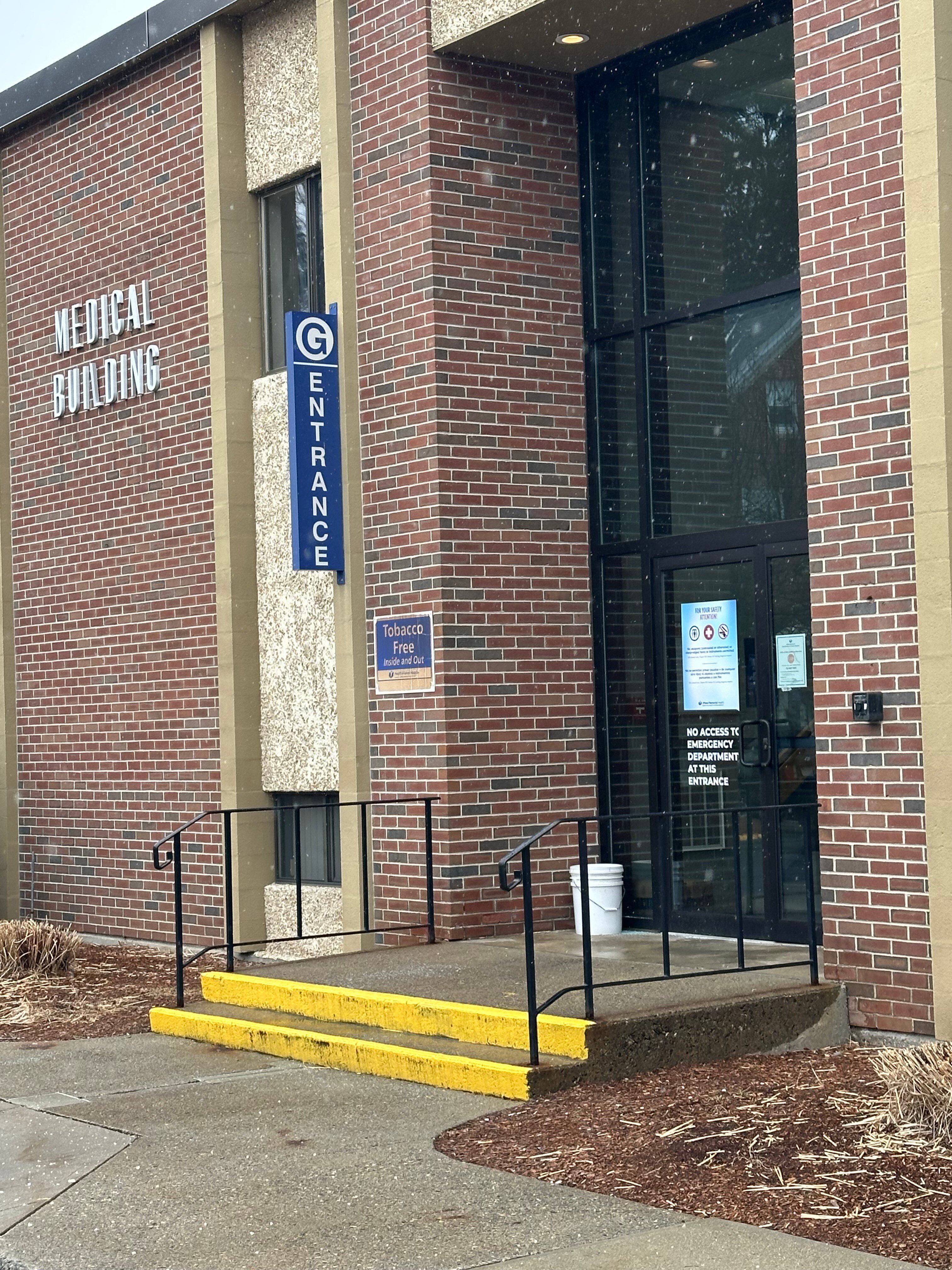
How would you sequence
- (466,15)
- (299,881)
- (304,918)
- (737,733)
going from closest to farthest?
(737,733)
(466,15)
(299,881)
(304,918)

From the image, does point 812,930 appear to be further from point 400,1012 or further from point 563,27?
point 563,27

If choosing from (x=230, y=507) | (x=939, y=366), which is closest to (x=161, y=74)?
(x=230, y=507)

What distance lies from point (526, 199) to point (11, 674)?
22.6ft

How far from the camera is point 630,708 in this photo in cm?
1117

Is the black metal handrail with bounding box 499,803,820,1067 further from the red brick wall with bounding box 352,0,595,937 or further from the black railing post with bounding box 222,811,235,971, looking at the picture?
the black railing post with bounding box 222,811,235,971

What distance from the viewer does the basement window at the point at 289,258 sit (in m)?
12.5

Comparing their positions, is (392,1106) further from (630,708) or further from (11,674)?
(11,674)

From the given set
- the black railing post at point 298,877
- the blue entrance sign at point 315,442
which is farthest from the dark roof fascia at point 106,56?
the black railing post at point 298,877

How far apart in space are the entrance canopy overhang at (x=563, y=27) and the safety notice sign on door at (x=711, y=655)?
3.58 metres

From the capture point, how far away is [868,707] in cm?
816

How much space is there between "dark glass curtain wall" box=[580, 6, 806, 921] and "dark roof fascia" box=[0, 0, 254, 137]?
3268 millimetres

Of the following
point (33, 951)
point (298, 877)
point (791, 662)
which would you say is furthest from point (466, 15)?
point (33, 951)

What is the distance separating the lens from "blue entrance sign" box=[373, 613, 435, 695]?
1089 centimetres

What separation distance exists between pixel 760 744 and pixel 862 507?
7.24 ft
